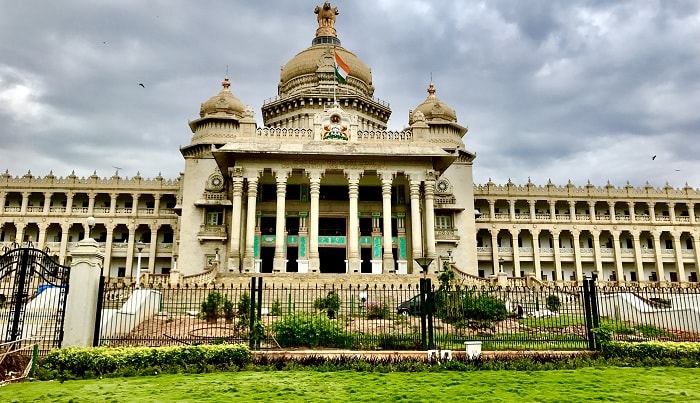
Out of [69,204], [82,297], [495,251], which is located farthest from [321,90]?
[82,297]

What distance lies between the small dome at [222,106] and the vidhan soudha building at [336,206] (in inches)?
5.6

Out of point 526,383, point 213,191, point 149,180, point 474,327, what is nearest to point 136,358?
point 526,383

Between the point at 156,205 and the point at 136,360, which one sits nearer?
the point at 136,360

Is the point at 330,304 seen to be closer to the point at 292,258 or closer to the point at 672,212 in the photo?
the point at 292,258

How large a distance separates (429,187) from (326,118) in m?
8.33

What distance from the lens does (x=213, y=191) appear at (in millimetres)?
38938

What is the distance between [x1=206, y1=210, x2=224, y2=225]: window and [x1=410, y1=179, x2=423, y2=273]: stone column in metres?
14.2

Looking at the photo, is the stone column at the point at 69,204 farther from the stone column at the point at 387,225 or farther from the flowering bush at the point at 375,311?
the flowering bush at the point at 375,311

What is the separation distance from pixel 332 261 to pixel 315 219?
5.74 meters

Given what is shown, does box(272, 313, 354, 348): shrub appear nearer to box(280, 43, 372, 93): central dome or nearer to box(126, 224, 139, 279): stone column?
box(280, 43, 372, 93): central dome

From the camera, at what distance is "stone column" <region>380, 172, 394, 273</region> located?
3191 centimetres

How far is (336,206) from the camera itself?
Result: 3616 cm

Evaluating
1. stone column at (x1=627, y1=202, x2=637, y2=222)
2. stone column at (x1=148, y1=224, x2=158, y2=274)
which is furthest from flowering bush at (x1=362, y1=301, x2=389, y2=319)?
stone column at (x1=627, y1=202, x2=637, y2=222)

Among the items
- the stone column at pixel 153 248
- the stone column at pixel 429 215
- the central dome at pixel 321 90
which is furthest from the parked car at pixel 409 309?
the stone column at pixel 153 248
